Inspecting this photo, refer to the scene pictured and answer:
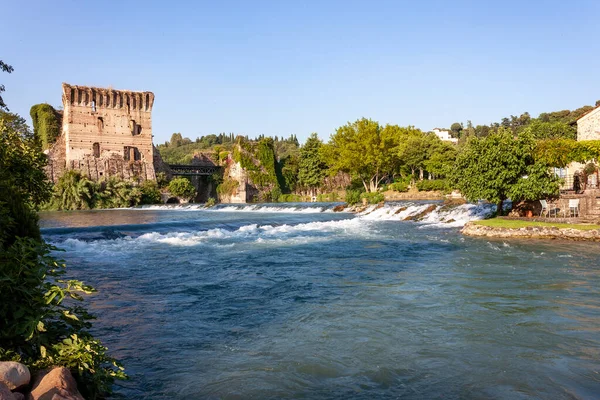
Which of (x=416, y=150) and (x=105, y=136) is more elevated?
(x=105, y=136)

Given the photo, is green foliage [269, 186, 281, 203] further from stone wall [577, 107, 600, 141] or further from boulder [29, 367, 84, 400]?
boulder [29, 367, 84, 400]

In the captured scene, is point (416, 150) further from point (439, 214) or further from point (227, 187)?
point (227, 187)

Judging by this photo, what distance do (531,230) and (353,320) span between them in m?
13.3

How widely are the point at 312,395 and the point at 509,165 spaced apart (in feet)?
61.2

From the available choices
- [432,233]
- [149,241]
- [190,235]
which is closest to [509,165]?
[432,233]

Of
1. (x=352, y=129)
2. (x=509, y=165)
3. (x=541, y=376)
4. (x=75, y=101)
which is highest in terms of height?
(x=75, y=101)

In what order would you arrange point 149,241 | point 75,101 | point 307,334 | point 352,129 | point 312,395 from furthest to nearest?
point 75,101
point 352,129
point 149,241
point 307,334
point 312,395

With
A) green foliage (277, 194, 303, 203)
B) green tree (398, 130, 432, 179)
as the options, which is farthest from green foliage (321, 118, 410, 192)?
green foliage (277, 194, 303, 203)

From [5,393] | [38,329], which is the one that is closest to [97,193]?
[38,329]

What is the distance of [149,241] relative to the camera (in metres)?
19.2

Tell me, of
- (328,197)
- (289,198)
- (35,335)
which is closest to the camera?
(35,335)

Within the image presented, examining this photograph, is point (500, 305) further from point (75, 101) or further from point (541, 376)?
point (75, 101)

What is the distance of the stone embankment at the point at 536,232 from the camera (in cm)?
1689

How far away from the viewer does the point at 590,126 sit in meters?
30.3
